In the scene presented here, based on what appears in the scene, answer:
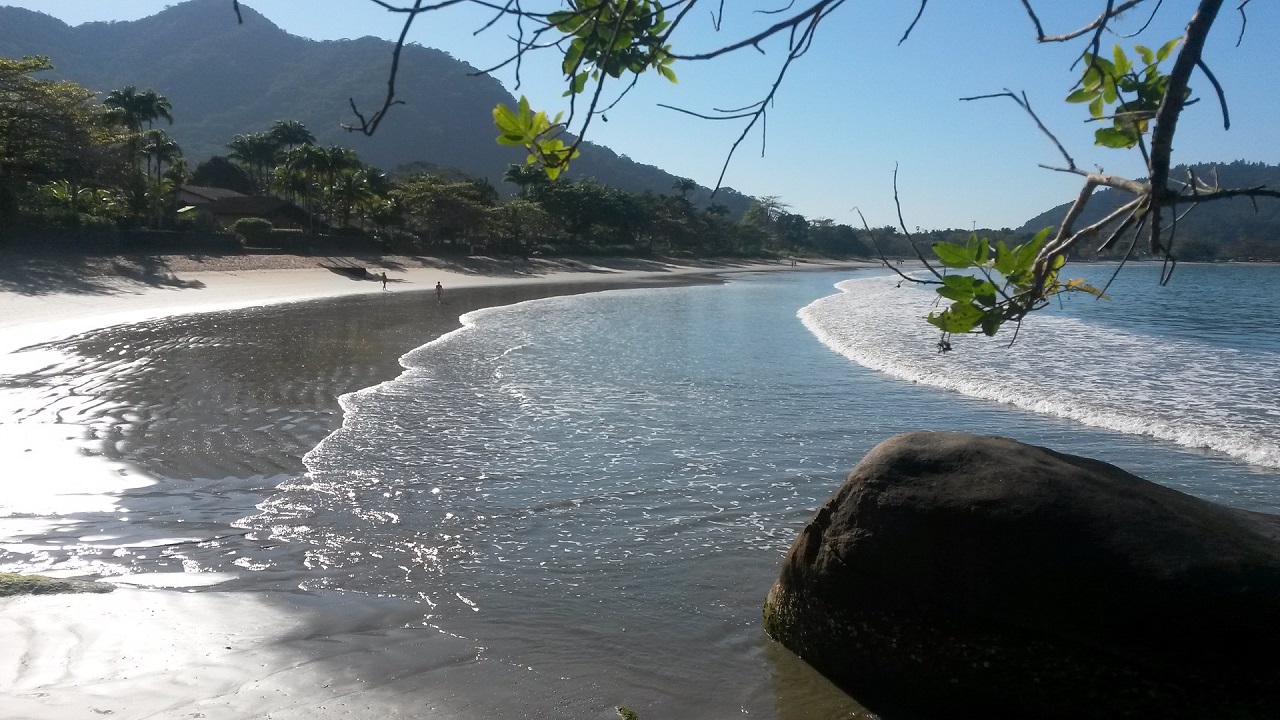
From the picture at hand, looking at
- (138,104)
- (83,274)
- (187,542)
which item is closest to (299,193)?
(138,104)

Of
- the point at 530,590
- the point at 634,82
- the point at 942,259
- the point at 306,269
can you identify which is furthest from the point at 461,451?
the point at 306,269

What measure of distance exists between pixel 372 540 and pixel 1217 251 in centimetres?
10015

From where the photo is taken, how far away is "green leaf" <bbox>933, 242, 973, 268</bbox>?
6.64 ft

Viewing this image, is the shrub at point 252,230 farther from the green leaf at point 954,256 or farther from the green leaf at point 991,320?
the green leaf at point 991,320

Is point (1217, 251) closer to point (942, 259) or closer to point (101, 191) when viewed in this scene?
point (101, 191)

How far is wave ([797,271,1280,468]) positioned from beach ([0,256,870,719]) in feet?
20.7

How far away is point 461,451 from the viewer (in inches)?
353

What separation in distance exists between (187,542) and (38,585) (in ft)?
4.11

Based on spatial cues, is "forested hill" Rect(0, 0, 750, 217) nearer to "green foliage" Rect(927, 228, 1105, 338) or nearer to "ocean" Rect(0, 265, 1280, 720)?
"ocean" Rect(0, 265, 1280, 720)

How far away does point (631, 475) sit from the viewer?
8102 millimetres

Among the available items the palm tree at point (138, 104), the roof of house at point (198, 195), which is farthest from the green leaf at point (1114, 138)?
the palm tree at point (138, 104)

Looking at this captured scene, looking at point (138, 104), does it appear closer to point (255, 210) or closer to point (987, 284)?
point (255, 210)

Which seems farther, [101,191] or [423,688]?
[101,191]

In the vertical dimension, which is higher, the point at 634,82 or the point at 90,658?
the point at 634,82
